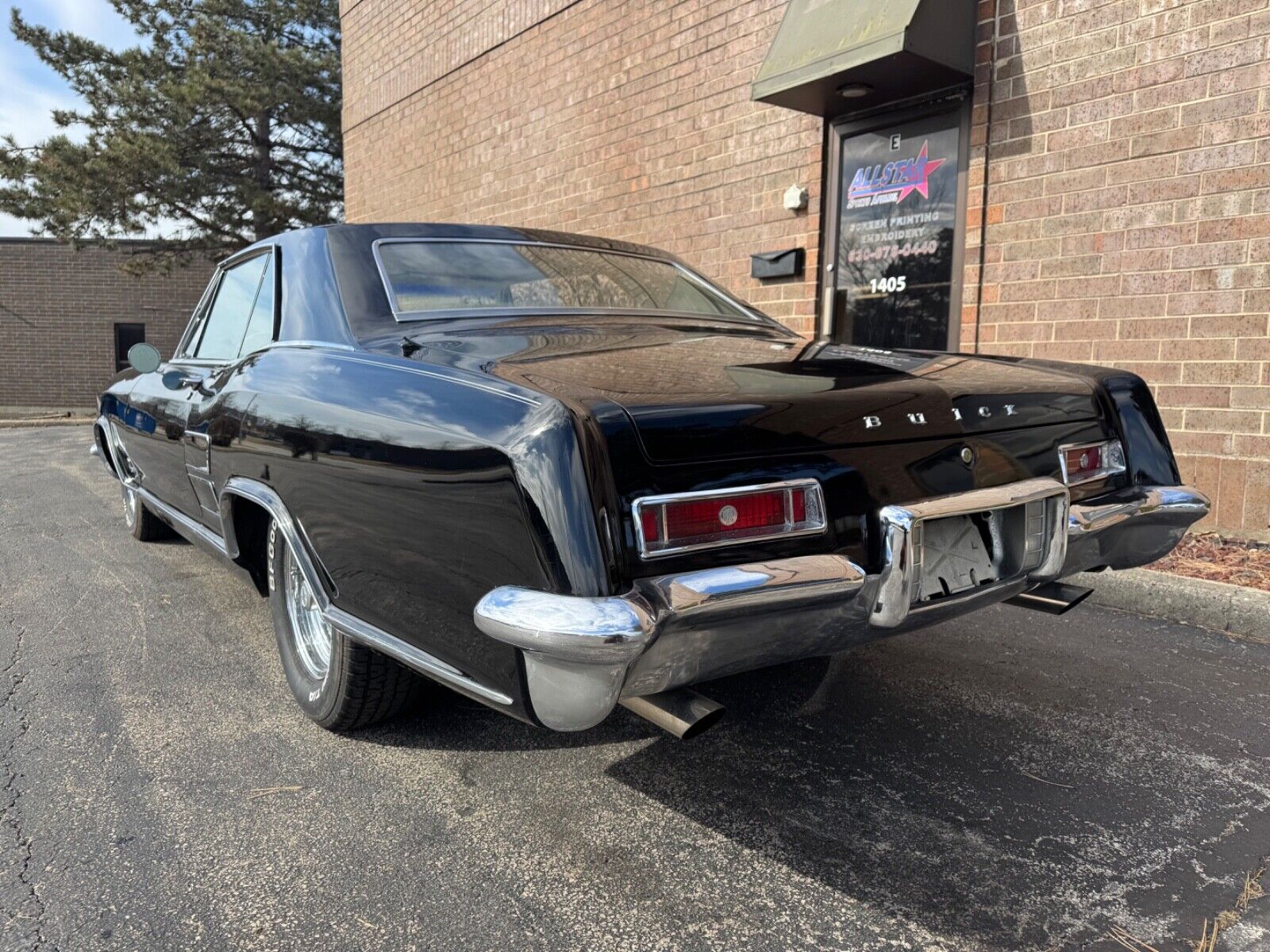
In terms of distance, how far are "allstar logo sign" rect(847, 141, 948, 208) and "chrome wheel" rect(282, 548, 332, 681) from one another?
5.34 m

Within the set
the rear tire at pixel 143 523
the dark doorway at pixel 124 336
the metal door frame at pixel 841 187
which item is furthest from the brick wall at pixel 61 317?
the metal door frame at pixel 841 187

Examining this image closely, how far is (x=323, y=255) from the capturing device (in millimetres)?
2936

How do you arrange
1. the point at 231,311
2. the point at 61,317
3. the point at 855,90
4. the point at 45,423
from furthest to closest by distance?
the point at 61,317, the point at 45,423, the point at 855,90, the point at 231,311

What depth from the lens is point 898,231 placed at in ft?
21.9

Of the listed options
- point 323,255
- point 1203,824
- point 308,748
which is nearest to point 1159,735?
point 1203,824

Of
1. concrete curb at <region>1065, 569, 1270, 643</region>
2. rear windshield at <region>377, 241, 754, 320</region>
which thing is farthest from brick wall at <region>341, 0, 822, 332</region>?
rear windshield at <region>377, 241, 754, 320</region>

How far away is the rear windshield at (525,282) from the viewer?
2832 mm

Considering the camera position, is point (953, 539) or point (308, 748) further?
point (308, 748)

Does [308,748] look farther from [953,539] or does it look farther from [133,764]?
[953,539]

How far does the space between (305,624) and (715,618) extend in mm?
1670

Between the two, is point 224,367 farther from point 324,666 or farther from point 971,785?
point 971,785

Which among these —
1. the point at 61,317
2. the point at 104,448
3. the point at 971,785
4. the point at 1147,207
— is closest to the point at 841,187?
the point at 1147,207

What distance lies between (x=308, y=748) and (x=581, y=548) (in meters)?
1.44

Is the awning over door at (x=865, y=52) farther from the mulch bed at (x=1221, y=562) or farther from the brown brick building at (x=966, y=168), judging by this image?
the mulch bed at (x=1221, y=562)
